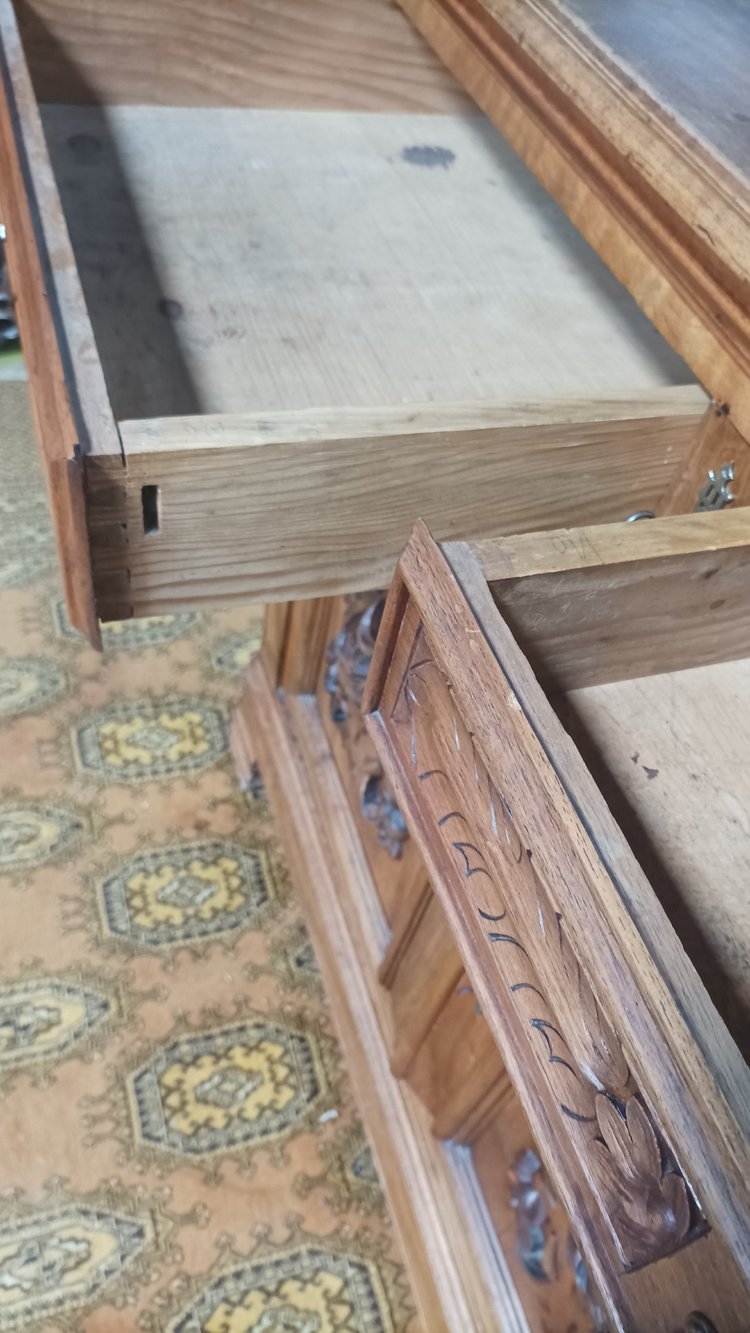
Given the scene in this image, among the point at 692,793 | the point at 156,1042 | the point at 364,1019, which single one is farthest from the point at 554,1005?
the point at 156,1042

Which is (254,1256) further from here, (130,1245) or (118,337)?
(118,337)

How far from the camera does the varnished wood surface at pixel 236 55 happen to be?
70cm

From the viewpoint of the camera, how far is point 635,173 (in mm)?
514

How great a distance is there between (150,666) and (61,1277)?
0.74m

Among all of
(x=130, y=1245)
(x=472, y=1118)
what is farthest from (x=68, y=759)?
(x=472, y=1118)

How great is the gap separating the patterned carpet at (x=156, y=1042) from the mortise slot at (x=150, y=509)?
76 cm

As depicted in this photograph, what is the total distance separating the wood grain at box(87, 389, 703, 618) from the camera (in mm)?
427

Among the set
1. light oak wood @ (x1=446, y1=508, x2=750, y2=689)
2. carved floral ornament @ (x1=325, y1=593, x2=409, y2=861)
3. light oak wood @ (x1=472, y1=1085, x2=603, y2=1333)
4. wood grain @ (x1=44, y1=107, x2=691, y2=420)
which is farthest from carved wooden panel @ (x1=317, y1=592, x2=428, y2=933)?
light oak wood @ (x1=446, y1=508, x2=750, y2=689)

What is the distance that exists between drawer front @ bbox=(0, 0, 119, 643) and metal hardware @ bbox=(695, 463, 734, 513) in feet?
1.02

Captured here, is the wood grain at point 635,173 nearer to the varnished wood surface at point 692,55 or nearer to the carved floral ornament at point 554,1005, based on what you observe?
the varnished wood surface at point 692,55

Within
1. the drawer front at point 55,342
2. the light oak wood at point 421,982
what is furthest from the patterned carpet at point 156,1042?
the drawer front at point 55,342

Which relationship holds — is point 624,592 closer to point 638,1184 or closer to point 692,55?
point 638,1184

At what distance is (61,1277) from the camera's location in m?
0.89

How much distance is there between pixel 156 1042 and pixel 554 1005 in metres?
0.81
